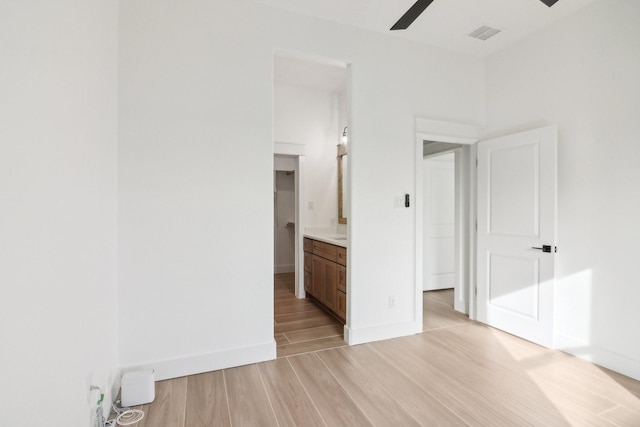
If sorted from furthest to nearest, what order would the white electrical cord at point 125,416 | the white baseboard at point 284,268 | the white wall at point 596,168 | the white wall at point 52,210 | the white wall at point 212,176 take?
the white baseboard at point 284,268, the white wall at point 596,168, the white wall at point 212,176, the white electrical cord at point 125,416, the white wall at point 52,210

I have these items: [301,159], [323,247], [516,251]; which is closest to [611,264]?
[516,251]

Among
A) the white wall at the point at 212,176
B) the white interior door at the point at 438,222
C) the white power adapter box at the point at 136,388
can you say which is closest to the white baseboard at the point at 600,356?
the white wall at the point at 212,176

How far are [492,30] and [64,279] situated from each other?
3848mm

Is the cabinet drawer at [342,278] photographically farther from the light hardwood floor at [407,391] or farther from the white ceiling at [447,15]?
the white ceiling at [447,15]

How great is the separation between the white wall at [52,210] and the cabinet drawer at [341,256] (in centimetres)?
207

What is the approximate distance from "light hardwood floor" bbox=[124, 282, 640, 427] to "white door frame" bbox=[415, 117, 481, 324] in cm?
82

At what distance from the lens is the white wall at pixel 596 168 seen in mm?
2457

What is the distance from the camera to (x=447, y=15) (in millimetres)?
2842

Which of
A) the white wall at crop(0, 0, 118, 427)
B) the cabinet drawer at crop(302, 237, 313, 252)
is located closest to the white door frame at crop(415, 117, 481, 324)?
the cabinet drawer at crop(302, 237, 313, 252)

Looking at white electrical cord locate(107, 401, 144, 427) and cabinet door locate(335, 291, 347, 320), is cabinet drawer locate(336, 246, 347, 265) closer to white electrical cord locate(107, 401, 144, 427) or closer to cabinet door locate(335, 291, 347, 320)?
cabinet door locate(335, 291, 347, 320)

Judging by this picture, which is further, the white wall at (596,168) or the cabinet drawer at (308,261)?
the cabinet drawer at (308,261)

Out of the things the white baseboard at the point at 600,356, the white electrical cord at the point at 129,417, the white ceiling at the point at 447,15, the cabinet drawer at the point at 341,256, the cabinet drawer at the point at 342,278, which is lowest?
the white electrical cord at the point at 129,417

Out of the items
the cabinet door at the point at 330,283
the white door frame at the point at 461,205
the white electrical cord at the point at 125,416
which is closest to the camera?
the white electrical cord at the point at 125,416

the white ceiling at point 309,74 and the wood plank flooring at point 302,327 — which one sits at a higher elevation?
the white ceiling at point 309,74
